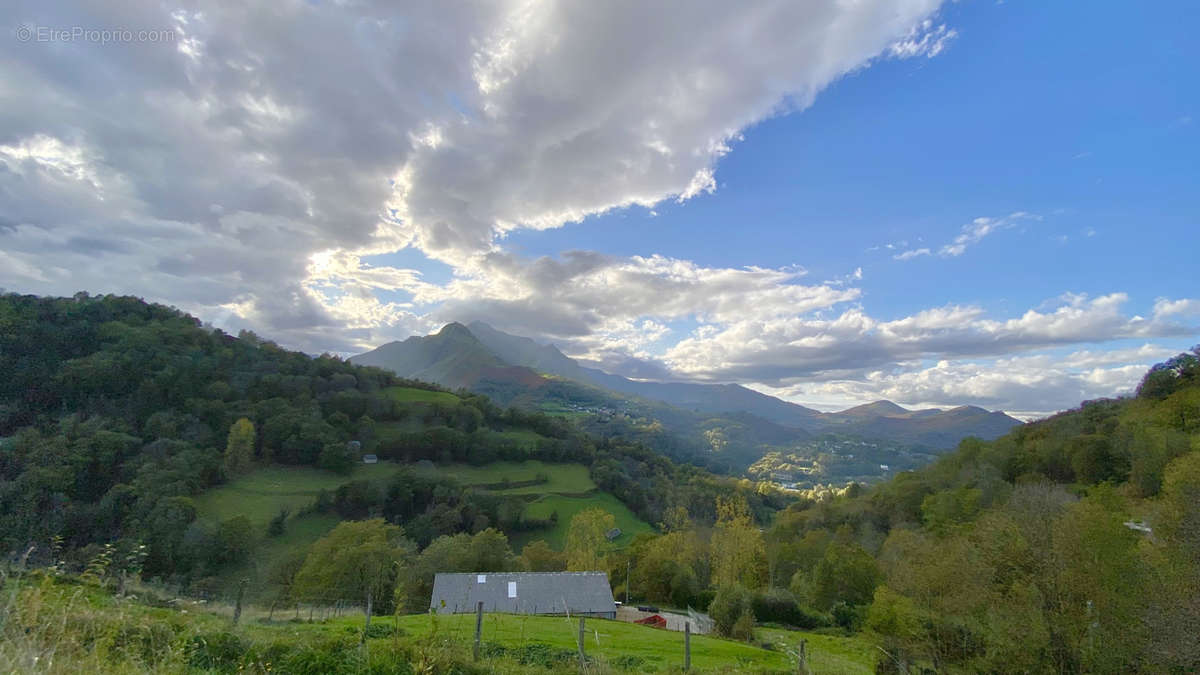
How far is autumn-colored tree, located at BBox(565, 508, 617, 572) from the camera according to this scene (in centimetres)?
5012

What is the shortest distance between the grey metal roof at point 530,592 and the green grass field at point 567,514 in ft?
89.1

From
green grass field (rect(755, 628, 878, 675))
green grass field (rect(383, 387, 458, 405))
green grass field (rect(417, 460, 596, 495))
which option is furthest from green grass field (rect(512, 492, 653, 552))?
green grass field (rect(383, 387, 458, 405))

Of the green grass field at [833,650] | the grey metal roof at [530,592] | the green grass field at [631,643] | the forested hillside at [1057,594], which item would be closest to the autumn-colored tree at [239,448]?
the grey metal roof at [530,592]

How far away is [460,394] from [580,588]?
89.4 m

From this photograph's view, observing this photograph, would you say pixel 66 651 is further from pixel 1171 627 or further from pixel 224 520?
pixel 224 520

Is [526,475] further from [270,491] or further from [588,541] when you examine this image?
[588,541]

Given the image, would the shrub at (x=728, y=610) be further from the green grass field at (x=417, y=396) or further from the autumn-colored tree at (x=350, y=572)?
the green grass field at (x=417, y=396)

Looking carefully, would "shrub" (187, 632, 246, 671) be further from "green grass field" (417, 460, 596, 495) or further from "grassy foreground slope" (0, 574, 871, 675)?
"green grass field" (417, 460, 596, 495)

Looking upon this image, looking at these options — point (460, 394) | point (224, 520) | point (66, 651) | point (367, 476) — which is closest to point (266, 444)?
point (367, 476)

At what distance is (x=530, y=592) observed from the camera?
39406mm

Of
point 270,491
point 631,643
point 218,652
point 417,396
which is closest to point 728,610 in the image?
point 631,643

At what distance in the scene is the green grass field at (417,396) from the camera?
107 m

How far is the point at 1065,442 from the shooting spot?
57750 millimetres

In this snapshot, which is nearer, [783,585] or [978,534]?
[978,534]
